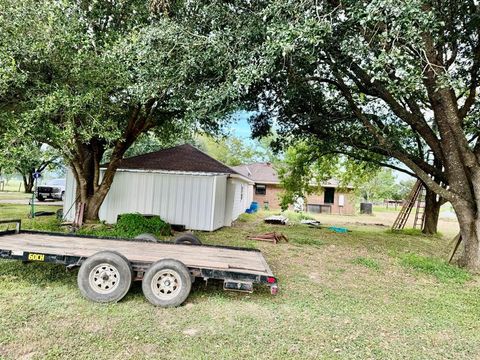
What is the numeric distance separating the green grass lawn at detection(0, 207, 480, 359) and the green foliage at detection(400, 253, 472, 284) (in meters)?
0.12

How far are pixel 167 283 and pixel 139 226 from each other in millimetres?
6217

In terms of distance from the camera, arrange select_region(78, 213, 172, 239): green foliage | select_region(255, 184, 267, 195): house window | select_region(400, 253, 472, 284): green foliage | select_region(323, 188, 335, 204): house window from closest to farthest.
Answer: select_region(400, 253, 472, 284): green foliage, select_region(78, 213, 172, 239): green foliage, select_region(323, 188, 335, 204): house window, select_region(255, 184, 267, 195): house window

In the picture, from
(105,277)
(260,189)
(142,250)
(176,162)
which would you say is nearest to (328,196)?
(260,189)

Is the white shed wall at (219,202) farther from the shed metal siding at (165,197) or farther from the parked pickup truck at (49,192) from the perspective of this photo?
the parked pickup truck at (49,192)

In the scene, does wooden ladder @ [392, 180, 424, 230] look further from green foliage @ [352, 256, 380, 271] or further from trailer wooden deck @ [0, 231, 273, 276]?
trailer wooden deck @ [0, 231, 273, 276]

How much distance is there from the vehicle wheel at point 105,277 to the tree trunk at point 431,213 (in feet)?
48.9

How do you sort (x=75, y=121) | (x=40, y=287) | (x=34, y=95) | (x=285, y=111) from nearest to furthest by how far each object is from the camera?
(x=40, y=287) < (x=34, y=95) < (x=75, y=121) < (x=285, y=111)

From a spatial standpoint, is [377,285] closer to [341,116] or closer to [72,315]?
[72,315]

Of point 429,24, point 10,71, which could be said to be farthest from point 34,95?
point 429,24

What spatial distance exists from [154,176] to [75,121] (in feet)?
16.4

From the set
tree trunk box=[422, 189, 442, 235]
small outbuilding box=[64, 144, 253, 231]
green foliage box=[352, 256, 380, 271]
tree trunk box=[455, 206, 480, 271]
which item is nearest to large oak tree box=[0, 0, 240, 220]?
small outbuilding box=[64, 144, 253, 231]

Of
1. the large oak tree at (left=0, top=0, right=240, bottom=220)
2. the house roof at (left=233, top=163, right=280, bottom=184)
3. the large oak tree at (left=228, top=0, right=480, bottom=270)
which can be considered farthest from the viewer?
the house roof at (left=233, top=163, right=280, bottom=184)

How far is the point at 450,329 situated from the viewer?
172 inches

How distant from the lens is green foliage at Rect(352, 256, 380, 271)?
25.1ft
